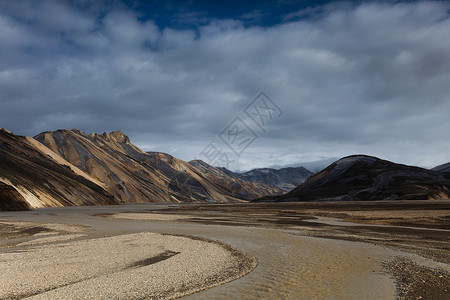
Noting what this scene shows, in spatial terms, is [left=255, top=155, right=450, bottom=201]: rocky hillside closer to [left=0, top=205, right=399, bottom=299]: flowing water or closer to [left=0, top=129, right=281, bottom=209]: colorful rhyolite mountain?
[left=0, top=129, right=281, bottom=209]: colorful rhyolite mountain

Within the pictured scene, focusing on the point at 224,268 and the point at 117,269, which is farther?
the point at 224,268

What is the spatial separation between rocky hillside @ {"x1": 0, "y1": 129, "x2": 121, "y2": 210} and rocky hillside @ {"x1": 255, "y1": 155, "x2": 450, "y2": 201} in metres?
69.4

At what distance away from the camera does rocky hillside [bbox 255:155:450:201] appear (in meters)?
89.8

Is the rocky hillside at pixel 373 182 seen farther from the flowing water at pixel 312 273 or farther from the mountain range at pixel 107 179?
the flowing water at pixel 312 273

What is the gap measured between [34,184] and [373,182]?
330 ft

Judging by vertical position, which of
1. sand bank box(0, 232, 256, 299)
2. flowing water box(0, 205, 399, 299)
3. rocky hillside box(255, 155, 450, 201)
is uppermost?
rocky hillside box(255, 155, 450, 201)

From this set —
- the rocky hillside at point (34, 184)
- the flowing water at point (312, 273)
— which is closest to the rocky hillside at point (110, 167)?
the rocky hillside at point (34, 184)

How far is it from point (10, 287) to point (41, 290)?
1.04 meters

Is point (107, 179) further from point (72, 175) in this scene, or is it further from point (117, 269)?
point (117, 269)

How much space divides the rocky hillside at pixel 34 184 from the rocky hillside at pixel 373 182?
69352 millimetres

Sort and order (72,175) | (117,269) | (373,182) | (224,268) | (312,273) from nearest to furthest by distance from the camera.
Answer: (117,269) → (312,273) → (224,268) → (72,175) → (373,182)

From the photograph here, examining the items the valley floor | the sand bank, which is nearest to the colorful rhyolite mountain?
the sand bank

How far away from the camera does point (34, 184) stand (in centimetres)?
7306

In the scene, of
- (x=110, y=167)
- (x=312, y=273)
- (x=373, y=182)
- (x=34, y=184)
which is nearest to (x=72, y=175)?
(x=34, y=184)
